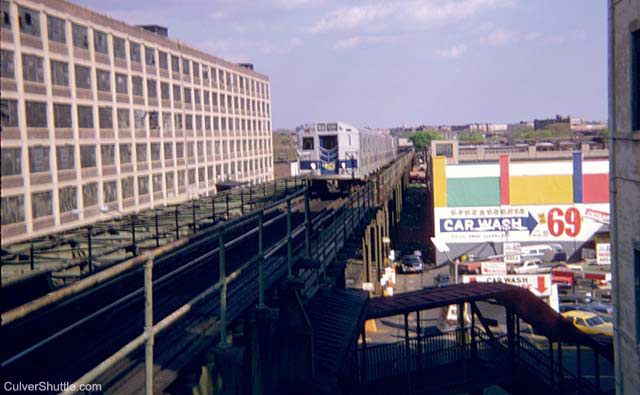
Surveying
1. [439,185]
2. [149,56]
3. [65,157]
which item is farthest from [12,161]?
[439,185]

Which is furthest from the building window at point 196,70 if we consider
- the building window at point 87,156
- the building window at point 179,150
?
the building window at point 87,156

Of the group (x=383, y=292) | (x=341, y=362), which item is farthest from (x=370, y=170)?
(x=341, y=362)

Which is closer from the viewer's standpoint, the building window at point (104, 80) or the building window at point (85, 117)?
the building window at point (85, 117)

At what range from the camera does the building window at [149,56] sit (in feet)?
117

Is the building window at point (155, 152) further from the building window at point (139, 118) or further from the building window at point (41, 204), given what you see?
the building window at point (41, 204)

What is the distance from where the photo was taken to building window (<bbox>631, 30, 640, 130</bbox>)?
6785 mm

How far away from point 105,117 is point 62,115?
393 centimetres

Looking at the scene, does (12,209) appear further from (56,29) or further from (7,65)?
(56,29)

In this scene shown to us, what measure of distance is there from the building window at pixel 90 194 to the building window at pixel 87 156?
1012 mm

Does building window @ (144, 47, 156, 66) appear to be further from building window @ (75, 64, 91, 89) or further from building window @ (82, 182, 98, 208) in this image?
building window @ (82, 182, 98, 208)

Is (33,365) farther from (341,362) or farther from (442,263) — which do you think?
(442,263)

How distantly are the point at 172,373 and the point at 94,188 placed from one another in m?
28.4

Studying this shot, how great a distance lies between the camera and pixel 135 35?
1352 inches

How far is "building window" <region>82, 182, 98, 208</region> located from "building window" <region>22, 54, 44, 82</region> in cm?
589
